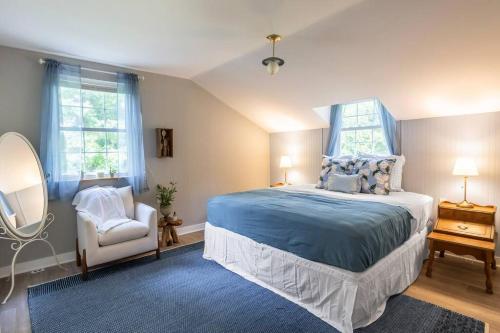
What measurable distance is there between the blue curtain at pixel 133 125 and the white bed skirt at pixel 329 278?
149 centimetres

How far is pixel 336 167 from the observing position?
3730mm

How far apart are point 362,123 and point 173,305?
354 centimetres

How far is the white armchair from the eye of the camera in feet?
8.78

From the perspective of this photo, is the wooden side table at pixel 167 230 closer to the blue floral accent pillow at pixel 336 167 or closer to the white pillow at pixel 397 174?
the blue floral accent pillow at pixel 336 167

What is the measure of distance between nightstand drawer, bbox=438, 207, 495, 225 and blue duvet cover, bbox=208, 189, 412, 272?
882 mm

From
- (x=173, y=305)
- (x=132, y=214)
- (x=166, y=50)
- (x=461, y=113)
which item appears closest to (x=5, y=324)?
(x=173, y=305)

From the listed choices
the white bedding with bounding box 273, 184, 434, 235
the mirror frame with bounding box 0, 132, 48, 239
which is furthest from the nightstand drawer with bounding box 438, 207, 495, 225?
the mirror frame with bounding box 0, 132, 48, 239

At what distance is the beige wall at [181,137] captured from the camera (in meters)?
2.91

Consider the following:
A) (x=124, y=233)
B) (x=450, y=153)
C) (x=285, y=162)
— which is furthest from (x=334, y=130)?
(x=124, y=233)

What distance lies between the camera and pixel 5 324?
6.65 feet

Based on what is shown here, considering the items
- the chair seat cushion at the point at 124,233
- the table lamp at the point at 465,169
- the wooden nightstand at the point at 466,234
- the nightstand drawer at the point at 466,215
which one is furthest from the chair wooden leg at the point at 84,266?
the table lamp at the point at 465,169

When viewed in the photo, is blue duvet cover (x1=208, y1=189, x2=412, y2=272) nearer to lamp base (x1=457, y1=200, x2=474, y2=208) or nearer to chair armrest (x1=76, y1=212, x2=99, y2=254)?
lamp base (x1=457, y1=200, x2=474, y2=208)

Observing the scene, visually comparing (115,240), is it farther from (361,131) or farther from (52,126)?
(361,131)

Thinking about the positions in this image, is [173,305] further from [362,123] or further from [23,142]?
[362,123]
